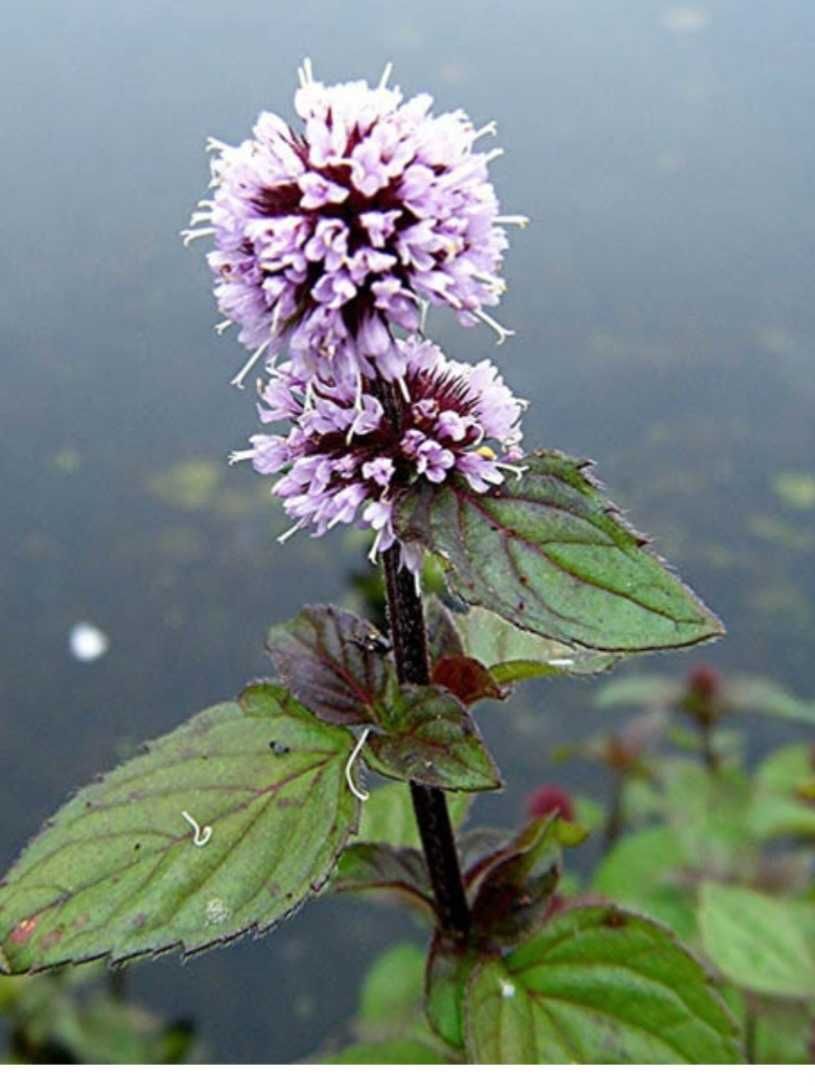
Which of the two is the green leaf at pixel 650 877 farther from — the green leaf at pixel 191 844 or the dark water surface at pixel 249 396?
the green leaf at pixel 191 844

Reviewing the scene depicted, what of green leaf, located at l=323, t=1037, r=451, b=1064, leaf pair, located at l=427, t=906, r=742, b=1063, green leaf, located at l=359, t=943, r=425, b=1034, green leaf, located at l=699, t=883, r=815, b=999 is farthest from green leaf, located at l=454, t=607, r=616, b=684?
green leaf, located at l=359, t=943, r=425, b=1034

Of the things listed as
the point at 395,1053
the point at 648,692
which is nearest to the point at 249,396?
the point at 648,692

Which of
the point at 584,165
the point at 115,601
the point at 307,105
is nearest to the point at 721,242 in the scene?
the point at 584,165

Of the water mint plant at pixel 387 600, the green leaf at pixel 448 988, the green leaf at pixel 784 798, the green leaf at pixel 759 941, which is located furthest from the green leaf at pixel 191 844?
the green leaf at pixel 784 798

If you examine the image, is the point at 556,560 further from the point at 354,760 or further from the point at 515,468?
the point at 354,760

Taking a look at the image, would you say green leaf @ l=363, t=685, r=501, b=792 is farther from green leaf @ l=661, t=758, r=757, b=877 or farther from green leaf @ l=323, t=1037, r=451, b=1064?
green leaf @ l=661, t=758, r=757, b=877

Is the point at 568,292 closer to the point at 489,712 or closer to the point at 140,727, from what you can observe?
the point at 489,712

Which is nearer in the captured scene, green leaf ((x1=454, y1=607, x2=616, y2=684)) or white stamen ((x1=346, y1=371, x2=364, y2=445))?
white stamen ((x1=346, y1=371, x2=364, y2=445))
